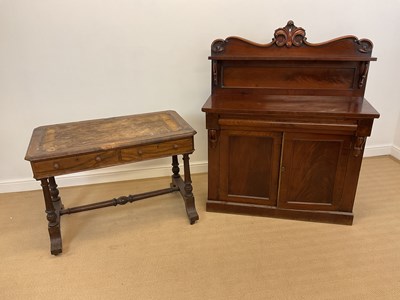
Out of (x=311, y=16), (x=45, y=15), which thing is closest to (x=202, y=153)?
(x=311, y=16)

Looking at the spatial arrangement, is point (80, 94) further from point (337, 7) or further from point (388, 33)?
point (388, 33)

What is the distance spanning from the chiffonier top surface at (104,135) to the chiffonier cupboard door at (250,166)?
0.33 metres

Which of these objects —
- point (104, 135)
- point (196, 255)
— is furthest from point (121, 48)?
point (196, 255)

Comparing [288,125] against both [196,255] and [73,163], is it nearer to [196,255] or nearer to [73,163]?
[196,255]

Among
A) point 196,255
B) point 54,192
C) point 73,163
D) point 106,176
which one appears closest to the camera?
point 73,163

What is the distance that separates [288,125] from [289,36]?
0.68 metres

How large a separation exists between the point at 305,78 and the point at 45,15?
1974 mm

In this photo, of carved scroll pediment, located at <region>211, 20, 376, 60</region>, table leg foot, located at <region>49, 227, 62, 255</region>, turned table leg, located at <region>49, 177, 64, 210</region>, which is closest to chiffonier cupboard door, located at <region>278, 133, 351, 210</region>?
carved scroll pediment, located at <region>211, 20, 376, 60</region>

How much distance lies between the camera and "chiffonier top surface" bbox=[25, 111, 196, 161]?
1746 millimetres

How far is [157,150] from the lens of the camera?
191 cm

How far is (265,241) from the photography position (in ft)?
6.58

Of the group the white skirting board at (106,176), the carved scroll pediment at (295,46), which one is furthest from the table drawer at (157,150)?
the white skirting board at (106,176)

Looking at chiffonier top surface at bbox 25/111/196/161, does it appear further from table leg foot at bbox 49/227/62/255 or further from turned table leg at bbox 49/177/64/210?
table leg foot at bbox 49/227/62/255

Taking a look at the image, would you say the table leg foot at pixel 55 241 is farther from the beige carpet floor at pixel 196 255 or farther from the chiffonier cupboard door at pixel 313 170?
the chiffonier cupboard door at pixel 313 170
